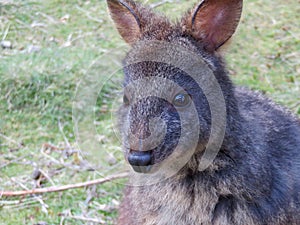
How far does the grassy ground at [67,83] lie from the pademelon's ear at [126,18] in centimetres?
124

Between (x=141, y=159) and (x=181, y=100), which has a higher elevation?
(x=181, y=100)

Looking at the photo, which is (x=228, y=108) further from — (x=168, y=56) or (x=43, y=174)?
(x=43, y=174)

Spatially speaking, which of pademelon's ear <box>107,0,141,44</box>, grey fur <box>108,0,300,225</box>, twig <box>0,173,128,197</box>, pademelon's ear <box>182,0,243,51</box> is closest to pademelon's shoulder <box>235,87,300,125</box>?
grey fur <box>108,0,300,225</box>

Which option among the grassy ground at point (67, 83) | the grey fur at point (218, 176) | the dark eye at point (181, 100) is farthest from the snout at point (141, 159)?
the grassy ground at point (67, 83)

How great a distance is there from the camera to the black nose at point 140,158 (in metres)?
2.98

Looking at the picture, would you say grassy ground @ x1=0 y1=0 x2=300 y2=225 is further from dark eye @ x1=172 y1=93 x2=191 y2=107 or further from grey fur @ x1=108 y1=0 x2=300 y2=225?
dark eye @ x1=172 y1=93 x2=191 y2=107

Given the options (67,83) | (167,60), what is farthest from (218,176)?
(67,83)

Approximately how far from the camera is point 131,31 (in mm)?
3611

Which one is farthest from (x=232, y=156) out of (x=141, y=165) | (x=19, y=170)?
(x=19, y=170)

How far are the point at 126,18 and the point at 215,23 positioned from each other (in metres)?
0.57

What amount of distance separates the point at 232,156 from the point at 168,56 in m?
0.70

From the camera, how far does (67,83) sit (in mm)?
6070

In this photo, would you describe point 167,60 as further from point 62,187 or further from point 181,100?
point 62,187

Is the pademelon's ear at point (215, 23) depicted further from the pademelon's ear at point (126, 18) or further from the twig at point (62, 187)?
the twig at point (62, 187)
